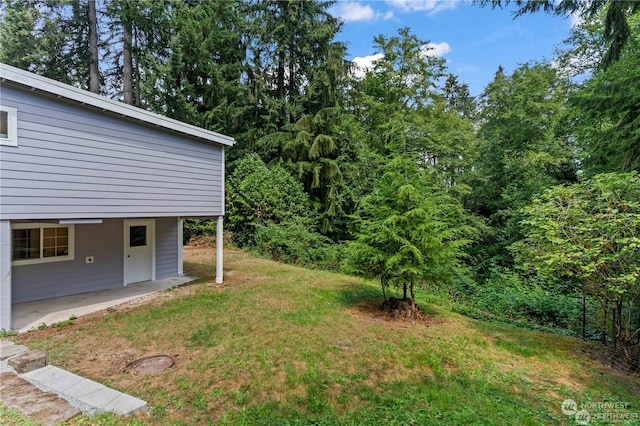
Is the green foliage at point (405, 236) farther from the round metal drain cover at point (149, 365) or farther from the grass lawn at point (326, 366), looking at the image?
the round metal drain cover at point (149, 365)

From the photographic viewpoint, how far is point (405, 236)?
5793 millimetres

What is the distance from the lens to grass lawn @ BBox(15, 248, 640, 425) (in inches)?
123

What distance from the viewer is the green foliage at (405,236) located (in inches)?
224

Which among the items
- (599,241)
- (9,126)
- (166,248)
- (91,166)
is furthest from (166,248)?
(599,241)

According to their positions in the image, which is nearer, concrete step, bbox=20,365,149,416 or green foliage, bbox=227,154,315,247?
concrete step, bbox=20,365,149,416

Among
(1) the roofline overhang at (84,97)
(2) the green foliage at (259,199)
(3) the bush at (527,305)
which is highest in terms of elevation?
(1) the roofline overhang at (84,97)

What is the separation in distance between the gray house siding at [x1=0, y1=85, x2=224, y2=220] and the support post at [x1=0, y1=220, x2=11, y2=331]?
200 mm

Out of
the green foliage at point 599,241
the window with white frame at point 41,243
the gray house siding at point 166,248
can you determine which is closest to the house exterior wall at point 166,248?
the gray house siding at point 166,248

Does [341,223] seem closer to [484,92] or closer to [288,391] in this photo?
[484,92]

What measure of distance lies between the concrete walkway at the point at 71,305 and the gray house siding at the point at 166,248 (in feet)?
2.47

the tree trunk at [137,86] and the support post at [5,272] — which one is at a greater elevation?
the tree trunk at [137,86]

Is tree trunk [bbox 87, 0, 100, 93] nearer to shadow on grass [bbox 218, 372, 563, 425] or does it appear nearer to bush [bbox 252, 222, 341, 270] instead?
bush [bbox 252, 222, 341, 270]

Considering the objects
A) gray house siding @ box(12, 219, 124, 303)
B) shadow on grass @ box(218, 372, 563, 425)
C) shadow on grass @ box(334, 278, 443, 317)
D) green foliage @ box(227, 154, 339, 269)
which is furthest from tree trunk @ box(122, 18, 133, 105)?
shadow on grass @ box(218, 372, 563, 425)

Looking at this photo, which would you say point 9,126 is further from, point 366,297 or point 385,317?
point 366,297
